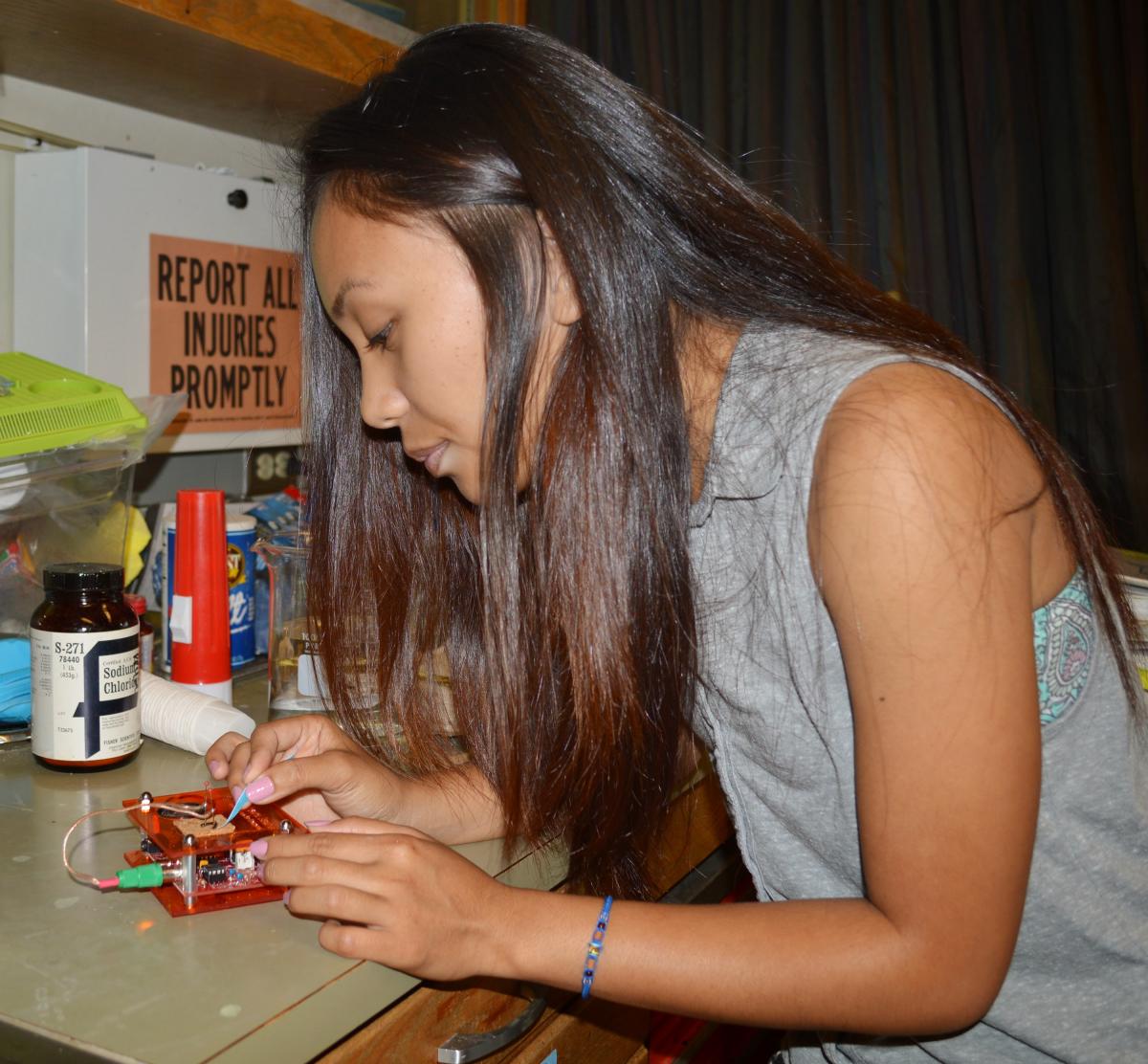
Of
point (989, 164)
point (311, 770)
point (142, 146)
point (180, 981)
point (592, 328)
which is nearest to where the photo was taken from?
point (180, 981)

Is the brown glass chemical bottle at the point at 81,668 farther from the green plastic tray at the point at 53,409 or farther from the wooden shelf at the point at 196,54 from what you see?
the wooden shelf at the point at 196,54

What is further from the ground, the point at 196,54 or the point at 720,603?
the point at 196,54

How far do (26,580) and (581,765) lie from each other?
0.65 m

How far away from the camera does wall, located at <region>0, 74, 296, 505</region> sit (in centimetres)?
133

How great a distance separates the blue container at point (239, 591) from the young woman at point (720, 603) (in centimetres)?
38

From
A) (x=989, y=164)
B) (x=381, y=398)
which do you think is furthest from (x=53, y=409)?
(x=989, y=164)

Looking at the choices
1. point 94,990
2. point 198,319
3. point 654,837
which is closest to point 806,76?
point 198,319

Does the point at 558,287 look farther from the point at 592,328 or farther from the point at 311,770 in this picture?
the point at 311,770

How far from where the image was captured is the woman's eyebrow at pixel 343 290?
758 mm

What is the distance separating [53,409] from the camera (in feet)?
3.52

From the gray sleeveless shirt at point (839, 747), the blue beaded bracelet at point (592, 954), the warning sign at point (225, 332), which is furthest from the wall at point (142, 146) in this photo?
the blue beaded bracelet at point (592, 954)

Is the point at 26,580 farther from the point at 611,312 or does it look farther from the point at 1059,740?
the point at 1059,740

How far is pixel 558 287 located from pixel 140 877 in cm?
48

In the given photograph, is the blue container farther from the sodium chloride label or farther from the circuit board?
the circuit board
